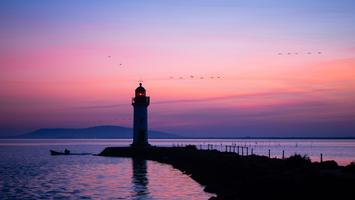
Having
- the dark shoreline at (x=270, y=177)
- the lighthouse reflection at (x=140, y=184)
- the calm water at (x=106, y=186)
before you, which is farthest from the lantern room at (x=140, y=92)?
the calm water at (x=106, y=186)

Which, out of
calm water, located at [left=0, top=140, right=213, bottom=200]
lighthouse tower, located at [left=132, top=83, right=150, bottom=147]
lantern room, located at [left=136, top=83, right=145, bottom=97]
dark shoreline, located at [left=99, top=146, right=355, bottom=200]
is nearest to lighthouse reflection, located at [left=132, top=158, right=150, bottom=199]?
calm water, located at [left=0, top=140, right=213, bottom=200]

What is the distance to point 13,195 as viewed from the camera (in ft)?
114

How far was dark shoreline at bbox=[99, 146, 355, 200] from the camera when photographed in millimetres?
20516

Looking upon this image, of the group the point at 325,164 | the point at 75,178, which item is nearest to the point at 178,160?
the point at 75,178

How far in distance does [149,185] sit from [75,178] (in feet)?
31.4

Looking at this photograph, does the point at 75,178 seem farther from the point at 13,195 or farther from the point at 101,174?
the point at 13,195

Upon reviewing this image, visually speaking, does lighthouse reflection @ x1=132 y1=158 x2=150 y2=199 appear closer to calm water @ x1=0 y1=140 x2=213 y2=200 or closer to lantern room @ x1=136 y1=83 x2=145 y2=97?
calm water @ x1=0 y1=140 x2=213 y2=200

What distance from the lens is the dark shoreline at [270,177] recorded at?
808 inches

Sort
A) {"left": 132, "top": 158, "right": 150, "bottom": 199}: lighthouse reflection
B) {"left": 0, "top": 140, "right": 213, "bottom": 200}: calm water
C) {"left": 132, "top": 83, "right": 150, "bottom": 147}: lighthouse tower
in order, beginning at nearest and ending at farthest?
{"left": 0, "top": 140, "right": 213, "bottom": 200}: calm water → {"left": 132, "top": 158, "right": 150, "bottom": 199}: lighthouse reflection → {"left": 132, "top": 83, "right": 150, "bottom": 147}: lighthouse tower

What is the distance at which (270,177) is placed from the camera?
25.1 metres

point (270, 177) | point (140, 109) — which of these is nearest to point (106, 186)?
point (270, 177)

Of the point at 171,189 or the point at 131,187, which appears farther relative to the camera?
the point at 131,187

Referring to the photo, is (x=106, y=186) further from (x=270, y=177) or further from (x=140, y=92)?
(x=140, y=92)

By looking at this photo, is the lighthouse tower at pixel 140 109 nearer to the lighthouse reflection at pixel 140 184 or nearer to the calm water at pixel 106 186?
the lighthouse reflection at pixel 140 184
